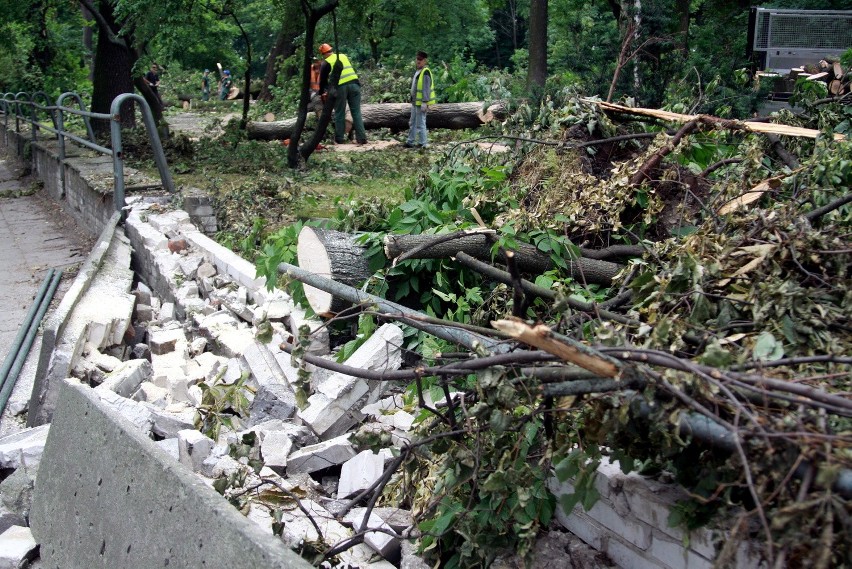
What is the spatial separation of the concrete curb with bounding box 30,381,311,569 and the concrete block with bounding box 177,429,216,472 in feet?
1.62

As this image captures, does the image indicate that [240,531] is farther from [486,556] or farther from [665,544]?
[665,544]

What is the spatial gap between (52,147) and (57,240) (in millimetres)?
3693

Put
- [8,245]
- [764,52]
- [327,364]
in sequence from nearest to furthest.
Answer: [327,364] → [8,245] → [764,52]

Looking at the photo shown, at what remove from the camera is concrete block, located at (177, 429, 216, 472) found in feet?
12.7

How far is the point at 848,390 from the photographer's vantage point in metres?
2.60

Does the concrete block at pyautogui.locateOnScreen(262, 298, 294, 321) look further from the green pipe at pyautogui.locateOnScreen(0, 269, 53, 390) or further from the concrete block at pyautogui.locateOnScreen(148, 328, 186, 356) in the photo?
the green pipe at pyautogui.locateOnScreen(0, 269, 53, 390)

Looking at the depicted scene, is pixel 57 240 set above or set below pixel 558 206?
below

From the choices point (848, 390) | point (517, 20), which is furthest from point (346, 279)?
point (517, 20)

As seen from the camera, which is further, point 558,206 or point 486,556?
point 558,206

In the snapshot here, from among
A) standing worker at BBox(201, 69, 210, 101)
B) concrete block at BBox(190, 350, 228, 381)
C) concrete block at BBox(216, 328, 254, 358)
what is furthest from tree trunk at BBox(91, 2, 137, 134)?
standing worker at BBox(201, 69, 210, 101)

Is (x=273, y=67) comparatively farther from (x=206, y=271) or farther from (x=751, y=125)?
(x=751, y=125)

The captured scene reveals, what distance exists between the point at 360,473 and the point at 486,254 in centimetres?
151

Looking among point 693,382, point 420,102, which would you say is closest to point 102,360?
point 693,382

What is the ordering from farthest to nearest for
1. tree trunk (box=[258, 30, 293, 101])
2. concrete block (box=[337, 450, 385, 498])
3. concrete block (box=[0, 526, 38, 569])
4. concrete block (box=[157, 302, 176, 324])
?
1. tree trunk (box=[258, 30, 293, 101])
2. concrete block (box=[157, 302, 176, 324])
3. concrete block (box=[337, 450, 385, 498])
4. concrete block (box=[0, 526, 38, 569])
